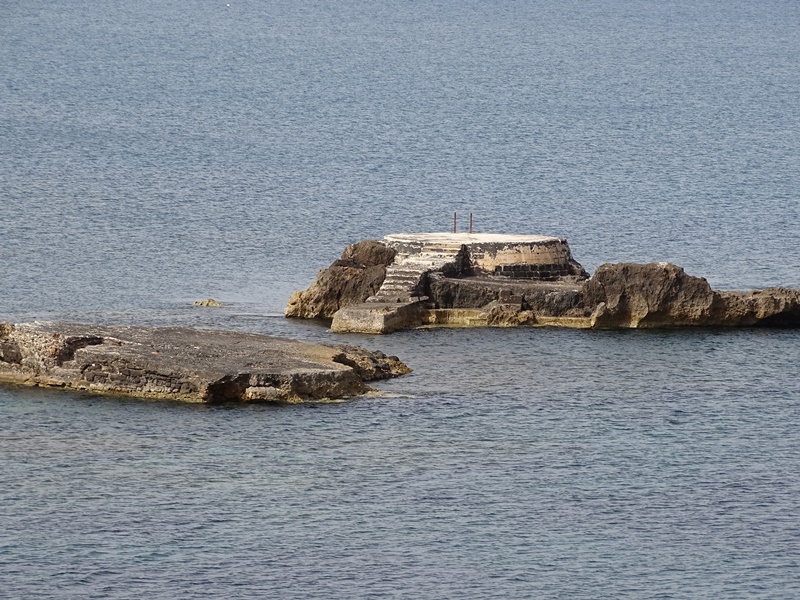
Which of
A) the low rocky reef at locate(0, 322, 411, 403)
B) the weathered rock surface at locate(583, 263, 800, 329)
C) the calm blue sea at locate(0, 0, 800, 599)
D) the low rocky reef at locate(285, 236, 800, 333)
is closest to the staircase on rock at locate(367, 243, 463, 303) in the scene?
the low rocky reef at locate(285, 236, 800, 333)

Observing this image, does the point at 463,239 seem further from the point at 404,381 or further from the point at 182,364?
the point at 182,364

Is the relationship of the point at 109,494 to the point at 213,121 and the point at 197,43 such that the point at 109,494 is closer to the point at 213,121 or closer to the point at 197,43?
the point at 213,121

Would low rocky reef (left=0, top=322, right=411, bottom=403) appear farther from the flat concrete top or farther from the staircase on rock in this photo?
the flat concrete top

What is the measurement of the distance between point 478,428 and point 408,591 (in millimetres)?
12965

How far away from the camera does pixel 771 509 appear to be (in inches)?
1807

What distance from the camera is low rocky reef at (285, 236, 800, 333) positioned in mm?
65438

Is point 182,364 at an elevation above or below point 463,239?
below

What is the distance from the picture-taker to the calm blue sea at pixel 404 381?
42.3 metres

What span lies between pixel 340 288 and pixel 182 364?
1442cm

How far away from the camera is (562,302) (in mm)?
66312

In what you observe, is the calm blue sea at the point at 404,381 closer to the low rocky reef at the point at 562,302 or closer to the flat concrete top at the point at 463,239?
the low rocky reef at the point at 562,302

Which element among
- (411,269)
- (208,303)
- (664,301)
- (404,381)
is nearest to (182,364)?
(404,381)

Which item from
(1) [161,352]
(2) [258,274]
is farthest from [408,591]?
(2) [258,274]

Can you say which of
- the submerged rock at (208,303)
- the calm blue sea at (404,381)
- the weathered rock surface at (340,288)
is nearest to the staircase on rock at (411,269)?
the weathered rock surface at (340,288)
